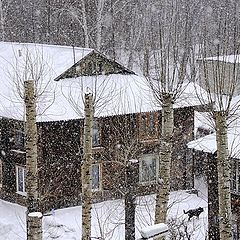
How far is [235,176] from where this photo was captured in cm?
2138

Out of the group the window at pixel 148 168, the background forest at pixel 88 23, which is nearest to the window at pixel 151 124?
the window at pixel 148 168

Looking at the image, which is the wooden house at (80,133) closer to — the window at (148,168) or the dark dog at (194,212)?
the window at (148,168)

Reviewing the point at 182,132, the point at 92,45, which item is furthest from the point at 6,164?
the point at 92,45

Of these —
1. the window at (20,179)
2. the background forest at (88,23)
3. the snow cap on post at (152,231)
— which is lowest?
the window at (20,179)

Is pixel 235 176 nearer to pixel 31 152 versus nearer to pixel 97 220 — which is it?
pixel 97 220

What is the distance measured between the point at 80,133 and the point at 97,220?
4544 mm

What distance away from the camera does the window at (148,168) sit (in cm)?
2694

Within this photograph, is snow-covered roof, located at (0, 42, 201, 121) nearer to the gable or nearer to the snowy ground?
the gable

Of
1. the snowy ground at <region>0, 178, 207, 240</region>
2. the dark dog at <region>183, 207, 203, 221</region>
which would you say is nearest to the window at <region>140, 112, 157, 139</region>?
the snowy ground at <region>0, 178, 207, 240</region>

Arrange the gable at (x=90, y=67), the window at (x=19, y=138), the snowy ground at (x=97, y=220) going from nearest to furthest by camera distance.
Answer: the snowy ground at (x=97, y=220)
the window at (x=19, y=138)
the gable at (x=90, y=67)

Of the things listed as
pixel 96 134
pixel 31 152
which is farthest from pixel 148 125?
pixel 31 152

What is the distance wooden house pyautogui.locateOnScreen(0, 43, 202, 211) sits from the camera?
977 inches

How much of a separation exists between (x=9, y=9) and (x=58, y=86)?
2369 centimetres

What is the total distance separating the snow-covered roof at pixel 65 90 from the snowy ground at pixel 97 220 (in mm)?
3953
